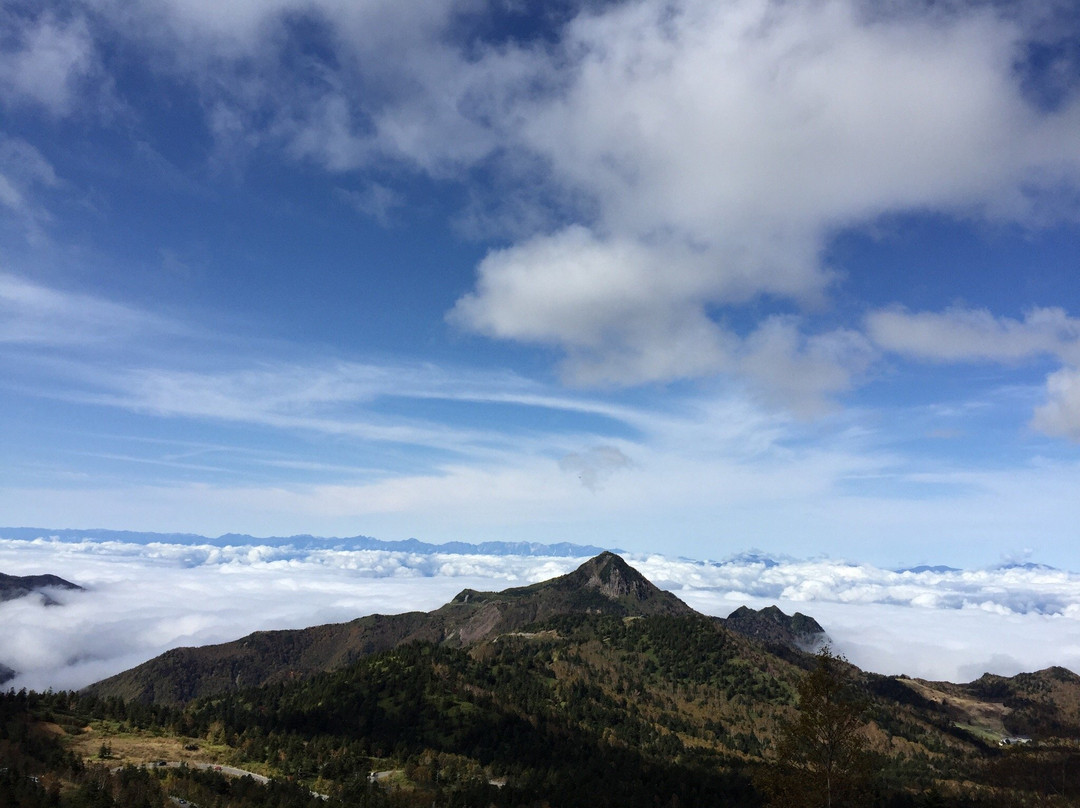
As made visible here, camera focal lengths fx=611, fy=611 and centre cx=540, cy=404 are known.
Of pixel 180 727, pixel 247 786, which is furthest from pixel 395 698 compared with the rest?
pixel 247 786

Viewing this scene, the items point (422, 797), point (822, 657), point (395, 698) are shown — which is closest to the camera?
point (822, 657)

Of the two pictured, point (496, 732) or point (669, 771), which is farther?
point (496, 732)

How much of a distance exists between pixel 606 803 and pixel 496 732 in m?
69.8

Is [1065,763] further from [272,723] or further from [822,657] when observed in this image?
[272,723]

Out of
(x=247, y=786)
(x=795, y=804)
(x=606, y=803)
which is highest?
(x=795, y=804)

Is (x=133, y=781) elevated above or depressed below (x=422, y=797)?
above

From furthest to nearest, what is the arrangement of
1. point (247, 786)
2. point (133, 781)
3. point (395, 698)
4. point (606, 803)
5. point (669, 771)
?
1. point (395, 698)
2. point (669, 771)
3. point (606, 803)
4. point (247, 786)
5. point (133, 781)

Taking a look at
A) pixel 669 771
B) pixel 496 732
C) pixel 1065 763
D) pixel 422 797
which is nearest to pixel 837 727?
pixel 422 797

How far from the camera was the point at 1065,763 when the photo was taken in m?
198

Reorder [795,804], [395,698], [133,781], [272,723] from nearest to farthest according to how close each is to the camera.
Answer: [795,804]
[133,781]
[272,723]
[395,698]

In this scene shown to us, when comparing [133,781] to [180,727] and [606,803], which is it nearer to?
[180,727]

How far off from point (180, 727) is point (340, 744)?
33.7 metres

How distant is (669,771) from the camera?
149m

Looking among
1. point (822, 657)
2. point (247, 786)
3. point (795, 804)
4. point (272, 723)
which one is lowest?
point (272, 723)
